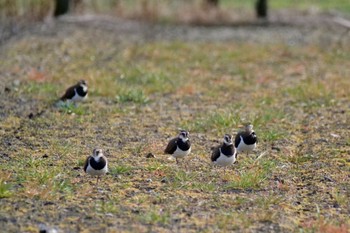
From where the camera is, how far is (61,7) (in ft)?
70.7

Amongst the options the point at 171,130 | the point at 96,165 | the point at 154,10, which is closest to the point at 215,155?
the point at 96,165

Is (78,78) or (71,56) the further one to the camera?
(71,56)

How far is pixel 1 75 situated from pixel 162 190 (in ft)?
21.0

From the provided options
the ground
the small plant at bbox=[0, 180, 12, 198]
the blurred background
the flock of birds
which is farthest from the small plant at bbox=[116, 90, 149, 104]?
the blurred background

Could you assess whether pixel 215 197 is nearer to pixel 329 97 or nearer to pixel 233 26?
pixel 329 97

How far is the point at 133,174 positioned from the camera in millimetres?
8328

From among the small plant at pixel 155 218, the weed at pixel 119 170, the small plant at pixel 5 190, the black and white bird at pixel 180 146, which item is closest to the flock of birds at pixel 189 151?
the black and white bird at pixel 180 146

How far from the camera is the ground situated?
7086 mm

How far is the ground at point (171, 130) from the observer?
709 centimetres

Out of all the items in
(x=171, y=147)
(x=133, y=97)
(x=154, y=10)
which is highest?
(x=171, y=147)

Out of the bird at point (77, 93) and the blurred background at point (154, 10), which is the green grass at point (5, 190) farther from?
the blurred background at point (154, 10)

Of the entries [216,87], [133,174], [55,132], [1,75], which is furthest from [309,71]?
[133,174]

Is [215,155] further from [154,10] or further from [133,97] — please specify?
[154,10]

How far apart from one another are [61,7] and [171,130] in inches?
467
